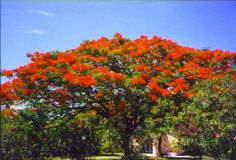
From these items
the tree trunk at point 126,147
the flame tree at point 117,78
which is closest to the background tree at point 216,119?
the flame tree at point 117,78

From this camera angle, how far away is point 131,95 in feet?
68.0

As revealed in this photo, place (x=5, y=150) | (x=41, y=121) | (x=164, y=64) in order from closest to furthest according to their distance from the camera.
Result: (x=5, y=150) < (x=41, y=121) < (x=164, y=64)

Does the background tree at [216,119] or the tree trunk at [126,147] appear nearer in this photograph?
the background tree at [216,119]

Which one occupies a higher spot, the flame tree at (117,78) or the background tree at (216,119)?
the flame tree at (117,78)

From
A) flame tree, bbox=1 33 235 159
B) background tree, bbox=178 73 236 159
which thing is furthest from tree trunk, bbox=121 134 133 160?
background tree, bbox=178 73 236 159

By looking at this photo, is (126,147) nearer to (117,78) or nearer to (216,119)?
(117,78)

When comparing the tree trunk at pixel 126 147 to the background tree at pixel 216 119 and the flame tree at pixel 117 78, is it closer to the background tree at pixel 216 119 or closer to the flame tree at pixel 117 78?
the flame tree at pixel 117 78

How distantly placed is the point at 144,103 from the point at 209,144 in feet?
23.2

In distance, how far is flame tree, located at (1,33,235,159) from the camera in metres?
19.6

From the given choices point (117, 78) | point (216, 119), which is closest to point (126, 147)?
point (117, 78)

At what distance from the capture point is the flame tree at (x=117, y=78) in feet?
64.4

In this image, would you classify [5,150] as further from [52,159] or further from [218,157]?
[218,157]

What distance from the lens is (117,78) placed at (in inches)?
781

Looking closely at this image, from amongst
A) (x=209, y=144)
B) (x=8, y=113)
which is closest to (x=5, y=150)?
(x=8, y=113)
